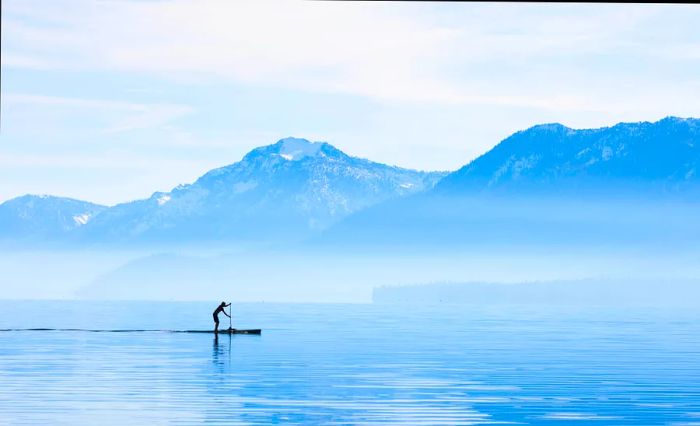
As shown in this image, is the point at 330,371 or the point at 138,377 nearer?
the point at 138,377

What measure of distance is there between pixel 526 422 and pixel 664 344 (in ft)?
163

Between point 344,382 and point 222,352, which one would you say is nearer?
point 344,382

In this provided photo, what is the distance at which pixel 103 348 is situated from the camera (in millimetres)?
75125

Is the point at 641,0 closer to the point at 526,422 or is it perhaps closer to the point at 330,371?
the point at 526,422

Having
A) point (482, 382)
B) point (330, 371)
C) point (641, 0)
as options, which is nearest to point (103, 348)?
point (330, 371)

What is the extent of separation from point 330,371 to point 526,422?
20496 millimetres

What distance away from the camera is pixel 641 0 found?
20078mm

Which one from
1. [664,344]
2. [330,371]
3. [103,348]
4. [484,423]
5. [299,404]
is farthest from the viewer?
[664,344]

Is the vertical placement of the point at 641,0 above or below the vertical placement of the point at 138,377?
above

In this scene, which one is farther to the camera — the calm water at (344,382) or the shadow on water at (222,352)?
the shadow on water at (222,352)

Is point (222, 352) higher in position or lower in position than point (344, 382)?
higher

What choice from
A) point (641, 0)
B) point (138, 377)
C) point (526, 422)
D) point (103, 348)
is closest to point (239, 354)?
point (103, 348)

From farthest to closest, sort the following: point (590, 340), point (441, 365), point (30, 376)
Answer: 1. point (590, 340)
2. point (441, 365)
3. point (30, 376)

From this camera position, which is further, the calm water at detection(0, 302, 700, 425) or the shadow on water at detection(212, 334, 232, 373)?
the shadow on water at detection(212, 334, 232, 373)
